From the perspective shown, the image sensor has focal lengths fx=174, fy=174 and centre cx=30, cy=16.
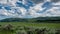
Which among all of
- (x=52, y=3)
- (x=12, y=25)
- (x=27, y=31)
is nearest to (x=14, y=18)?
(x=12, y=25)

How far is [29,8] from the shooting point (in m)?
2.75

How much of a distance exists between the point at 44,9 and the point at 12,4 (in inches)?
20.3

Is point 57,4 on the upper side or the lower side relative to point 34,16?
upper

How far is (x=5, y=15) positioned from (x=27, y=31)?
44cm

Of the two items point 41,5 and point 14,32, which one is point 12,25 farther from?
point 41,5

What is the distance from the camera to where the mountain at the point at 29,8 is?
2.72 meters

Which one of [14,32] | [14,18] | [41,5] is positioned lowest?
[14,32]

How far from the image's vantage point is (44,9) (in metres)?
2.73

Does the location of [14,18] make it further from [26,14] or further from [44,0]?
[44,0]

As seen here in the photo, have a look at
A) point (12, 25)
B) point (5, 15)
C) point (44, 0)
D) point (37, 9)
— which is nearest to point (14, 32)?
point (12, 25)

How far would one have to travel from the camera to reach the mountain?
272cm

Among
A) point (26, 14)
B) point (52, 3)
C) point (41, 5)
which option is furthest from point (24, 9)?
point (52, 3)

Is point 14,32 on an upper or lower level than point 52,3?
lower

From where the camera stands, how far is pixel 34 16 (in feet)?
8.98
